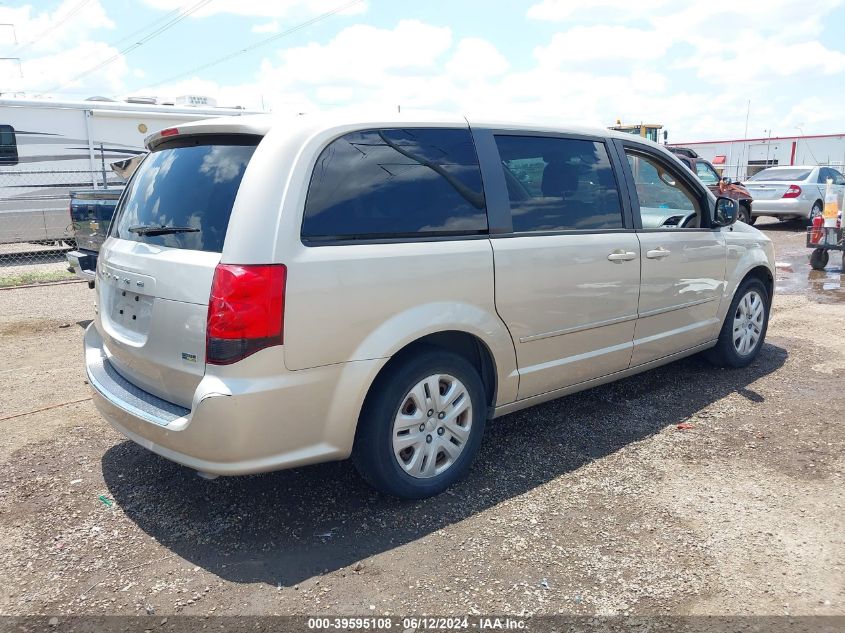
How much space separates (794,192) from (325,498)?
16.1 meters

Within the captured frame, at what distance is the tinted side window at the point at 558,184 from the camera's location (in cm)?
379

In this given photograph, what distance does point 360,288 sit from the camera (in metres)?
3.06

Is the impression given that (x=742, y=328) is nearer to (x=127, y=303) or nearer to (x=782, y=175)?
(x=127, y=303)

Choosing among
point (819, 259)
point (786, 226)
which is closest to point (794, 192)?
point (786, 226)

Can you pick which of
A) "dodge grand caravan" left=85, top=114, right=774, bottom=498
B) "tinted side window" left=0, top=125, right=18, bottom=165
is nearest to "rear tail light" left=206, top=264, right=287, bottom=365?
"dodge grand caravan" left=85, top=114, right=774, bottom=498

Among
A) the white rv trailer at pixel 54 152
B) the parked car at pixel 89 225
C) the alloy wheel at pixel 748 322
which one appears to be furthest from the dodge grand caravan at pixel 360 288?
the white rv trailer at pixel 54 152

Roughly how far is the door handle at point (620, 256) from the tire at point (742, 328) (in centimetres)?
158

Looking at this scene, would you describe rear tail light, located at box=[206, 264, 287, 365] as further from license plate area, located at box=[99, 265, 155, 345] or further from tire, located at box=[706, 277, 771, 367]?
tire, located at box=[706, 277, 771, 367]

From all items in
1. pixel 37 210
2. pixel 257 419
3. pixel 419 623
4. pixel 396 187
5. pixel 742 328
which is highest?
pixel 396 187

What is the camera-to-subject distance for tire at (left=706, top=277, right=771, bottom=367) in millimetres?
5445

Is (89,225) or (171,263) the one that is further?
(89,225)

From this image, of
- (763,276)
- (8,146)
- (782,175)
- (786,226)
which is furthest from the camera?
(786,226)

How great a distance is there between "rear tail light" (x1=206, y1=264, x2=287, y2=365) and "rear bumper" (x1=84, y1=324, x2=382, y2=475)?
9 cm

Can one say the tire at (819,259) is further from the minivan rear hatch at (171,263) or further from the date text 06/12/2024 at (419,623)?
the minivan rear hatch at (171,263)
